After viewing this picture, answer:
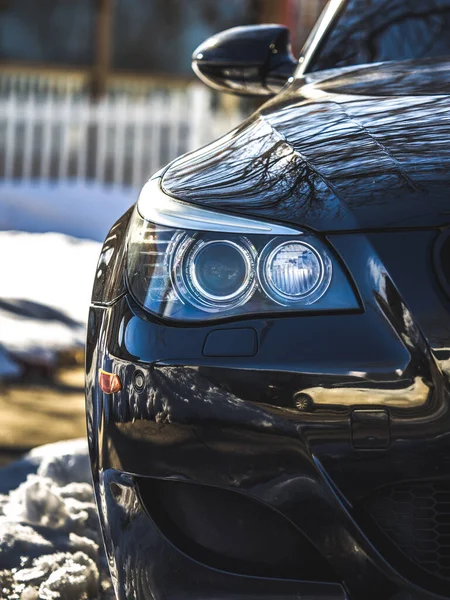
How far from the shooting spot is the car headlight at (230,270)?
1.70 m

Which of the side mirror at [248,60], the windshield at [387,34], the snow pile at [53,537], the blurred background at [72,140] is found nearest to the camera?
the snow pile at [53,537]

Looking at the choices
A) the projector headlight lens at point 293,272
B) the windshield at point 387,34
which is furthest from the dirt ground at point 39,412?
the projector headlight lens at point 293,272

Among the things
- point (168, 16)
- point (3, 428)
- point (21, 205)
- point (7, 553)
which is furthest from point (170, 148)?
point (7, 553)

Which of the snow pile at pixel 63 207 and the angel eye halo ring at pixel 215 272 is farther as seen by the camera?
the snow pile at pixel 63 207

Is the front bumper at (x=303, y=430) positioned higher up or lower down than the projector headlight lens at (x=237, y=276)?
lower down

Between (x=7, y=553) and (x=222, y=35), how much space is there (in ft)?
5.70

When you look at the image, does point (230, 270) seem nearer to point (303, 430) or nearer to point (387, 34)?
point (303, 430)

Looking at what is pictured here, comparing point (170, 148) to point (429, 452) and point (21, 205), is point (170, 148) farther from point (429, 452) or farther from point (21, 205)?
point (429, 452)

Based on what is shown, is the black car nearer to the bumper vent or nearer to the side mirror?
the bumper vent

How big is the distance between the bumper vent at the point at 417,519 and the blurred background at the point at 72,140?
2370 millimetres

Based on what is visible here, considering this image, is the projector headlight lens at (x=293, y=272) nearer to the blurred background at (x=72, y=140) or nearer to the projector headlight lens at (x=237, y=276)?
the projector headlight lens at (x=237, y=276)

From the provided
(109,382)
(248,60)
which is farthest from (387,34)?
(109,382)

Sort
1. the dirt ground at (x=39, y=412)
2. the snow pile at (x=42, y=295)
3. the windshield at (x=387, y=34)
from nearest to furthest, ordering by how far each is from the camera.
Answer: the windshield at (x=387, y=34) → the dirt ground at (x=39, y=412) → the snow pile at (x=42, y=295)

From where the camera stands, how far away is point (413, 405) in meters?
1.60
